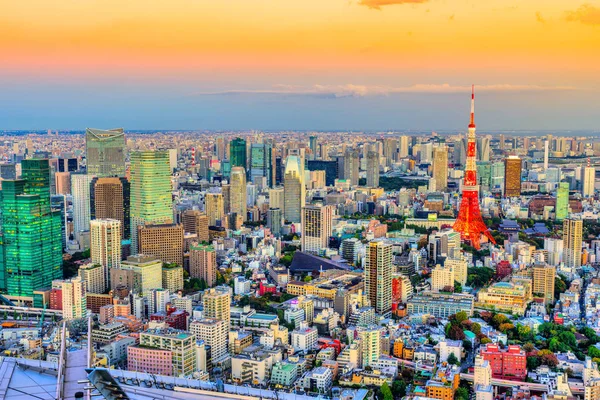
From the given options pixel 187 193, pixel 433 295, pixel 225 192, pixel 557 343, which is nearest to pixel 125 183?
pixel 225 192

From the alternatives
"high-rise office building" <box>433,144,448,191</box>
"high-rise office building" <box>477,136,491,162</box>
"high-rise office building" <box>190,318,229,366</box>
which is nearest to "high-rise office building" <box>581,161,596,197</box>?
"high-rise office building" <box>433,144,448,191</box>

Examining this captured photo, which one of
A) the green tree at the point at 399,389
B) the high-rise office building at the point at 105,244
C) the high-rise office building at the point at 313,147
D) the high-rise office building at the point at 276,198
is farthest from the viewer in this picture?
the high-rise office building at the point at 313,147

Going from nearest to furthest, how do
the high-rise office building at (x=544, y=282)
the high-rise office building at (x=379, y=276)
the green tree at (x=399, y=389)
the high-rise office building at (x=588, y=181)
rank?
1. the green tree at (x=399, y=389)
2. the high-rise office building at (x=379, y=276)
3. the high-rise office building at (x=544, y=282)
4. the high-rise office building at (x=588, y=181)

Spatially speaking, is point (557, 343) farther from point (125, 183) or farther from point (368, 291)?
point (125, 183)

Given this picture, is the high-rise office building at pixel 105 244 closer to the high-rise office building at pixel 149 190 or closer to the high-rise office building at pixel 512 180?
the high-rise office building at pixel 149 190

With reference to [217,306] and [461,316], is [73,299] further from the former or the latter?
[461,316]

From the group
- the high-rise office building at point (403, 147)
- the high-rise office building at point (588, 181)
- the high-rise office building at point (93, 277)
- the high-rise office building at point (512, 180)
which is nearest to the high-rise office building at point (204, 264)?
the high-rise office building at point (93, 277)

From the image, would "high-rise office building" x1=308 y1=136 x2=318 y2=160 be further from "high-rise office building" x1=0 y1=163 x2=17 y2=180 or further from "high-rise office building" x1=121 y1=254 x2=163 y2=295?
"high-rise office building" x1=121 y1=254 x2=163 y2=295

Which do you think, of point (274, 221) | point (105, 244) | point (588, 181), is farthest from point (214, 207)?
point (588, 181)
